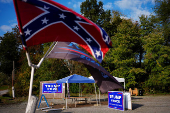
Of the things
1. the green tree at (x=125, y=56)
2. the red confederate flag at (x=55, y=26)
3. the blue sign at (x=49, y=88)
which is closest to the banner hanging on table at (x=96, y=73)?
the red confederate flag at (x=55, y=26)

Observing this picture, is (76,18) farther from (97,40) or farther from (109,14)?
(109,14)

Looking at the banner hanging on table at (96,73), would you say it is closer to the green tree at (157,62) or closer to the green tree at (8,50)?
the green tree at (157,62)

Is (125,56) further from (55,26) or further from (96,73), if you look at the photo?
(55,26)

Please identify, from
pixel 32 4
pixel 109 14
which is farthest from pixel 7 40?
pixel 32 4

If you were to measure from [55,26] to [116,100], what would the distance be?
8203 millimetres

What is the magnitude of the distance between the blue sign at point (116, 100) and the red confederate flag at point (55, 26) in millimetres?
6689

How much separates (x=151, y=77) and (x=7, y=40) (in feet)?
86.9

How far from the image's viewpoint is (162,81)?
86.2 ft

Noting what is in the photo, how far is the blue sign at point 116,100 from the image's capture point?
12250mm

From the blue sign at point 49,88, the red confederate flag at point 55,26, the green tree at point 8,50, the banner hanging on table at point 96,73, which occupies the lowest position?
the blue sign at point 49,88

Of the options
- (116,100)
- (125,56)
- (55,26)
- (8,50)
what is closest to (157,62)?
(125,56)

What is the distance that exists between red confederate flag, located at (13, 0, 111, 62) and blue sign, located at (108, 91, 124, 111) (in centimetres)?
669

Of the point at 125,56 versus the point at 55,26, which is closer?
the point at 55,26

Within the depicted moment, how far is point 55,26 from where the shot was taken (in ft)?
20.9
